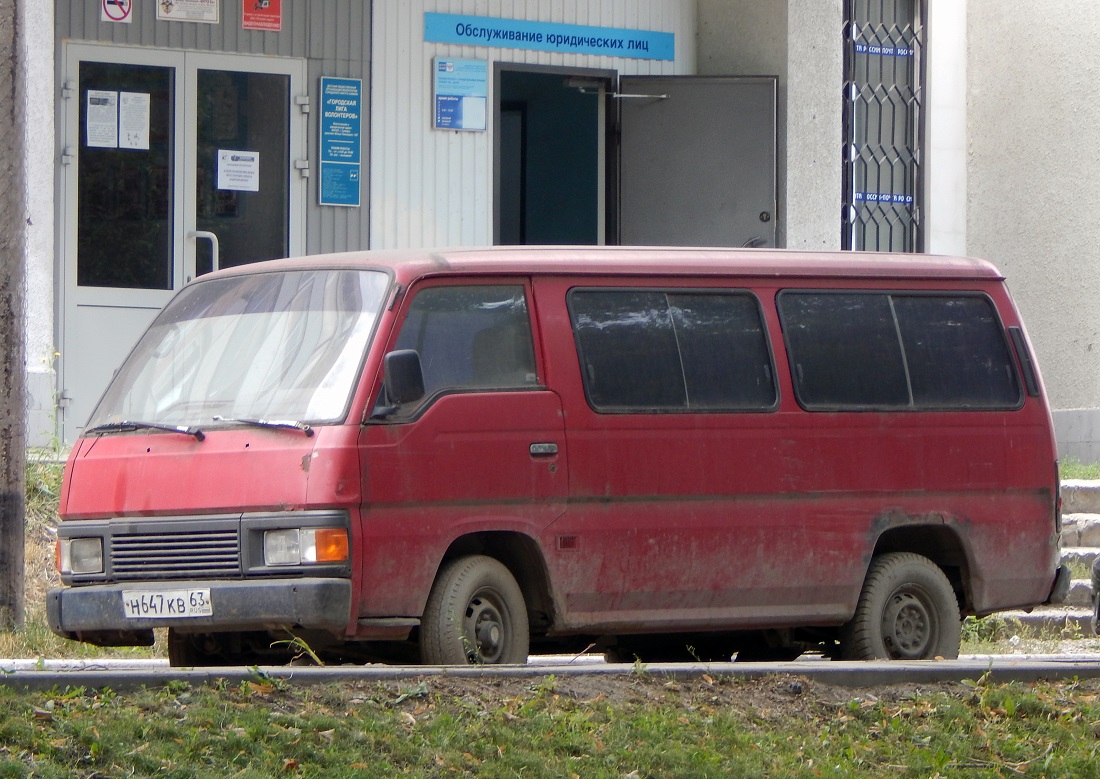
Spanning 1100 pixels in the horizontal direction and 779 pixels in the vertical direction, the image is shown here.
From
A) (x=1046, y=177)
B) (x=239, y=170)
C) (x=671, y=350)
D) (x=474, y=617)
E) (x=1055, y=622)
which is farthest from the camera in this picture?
(x=1046, y=177)

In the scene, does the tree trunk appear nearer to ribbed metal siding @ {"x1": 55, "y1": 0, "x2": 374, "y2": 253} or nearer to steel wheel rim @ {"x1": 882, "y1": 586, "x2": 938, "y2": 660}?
ribbed metal siding @ {"x1": 55, "y1": 0, "x2": 374, "y2": 253}

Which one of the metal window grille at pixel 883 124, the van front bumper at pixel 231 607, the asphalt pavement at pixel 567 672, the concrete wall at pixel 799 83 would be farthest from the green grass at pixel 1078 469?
the van front bumper at pixel 231 607

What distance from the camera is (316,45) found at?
44.2 ft

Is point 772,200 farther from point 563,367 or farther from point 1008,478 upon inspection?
point 563,367

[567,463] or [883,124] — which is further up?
[883,124]

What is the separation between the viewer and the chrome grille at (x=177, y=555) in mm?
6984

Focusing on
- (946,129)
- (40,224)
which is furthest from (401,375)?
(946,129)

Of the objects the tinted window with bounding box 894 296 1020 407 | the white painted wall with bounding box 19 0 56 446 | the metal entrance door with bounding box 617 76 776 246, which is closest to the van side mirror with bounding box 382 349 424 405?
the tinted window with bounding box 894 296 1020 407

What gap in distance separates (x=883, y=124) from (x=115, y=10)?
661 cm

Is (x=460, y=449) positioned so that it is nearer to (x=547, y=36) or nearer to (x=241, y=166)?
(x=241, y=166)

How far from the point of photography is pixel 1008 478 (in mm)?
8555

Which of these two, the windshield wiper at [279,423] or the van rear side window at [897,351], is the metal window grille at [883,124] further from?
the windshield wiper at [279,423]

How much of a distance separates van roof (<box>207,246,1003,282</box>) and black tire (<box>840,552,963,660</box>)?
1.35 metres

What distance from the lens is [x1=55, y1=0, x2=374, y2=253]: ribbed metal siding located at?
13.1 metres
